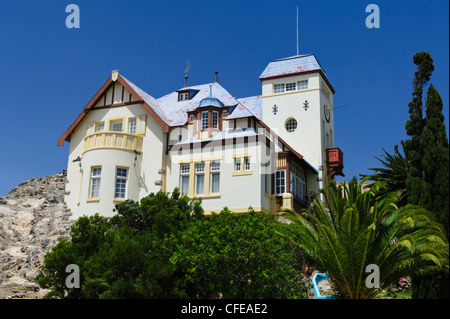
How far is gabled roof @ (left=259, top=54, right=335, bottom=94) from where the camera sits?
37856 mm

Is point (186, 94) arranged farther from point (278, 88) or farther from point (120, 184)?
point (120, 184)

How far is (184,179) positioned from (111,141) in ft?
16.9

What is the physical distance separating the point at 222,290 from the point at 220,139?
1233cm

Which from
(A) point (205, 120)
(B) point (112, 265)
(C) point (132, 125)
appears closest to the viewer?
(B) point (112, 265)

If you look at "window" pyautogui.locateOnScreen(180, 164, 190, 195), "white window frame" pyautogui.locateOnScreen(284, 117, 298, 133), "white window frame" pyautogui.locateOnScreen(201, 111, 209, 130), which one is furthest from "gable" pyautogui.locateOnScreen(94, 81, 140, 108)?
"white window frame" pyautogui.locateOnScreen(284, 117, 298, 133)

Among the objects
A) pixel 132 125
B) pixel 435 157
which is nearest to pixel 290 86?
pixel 132 125

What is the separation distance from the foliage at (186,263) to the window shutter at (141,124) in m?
12.0

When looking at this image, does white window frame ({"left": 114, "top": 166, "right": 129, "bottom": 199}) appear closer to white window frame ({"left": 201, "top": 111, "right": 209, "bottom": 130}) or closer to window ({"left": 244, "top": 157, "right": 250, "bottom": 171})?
white window frame ({"left": 201, "top": 111, "right": 209, "bottom": 130})

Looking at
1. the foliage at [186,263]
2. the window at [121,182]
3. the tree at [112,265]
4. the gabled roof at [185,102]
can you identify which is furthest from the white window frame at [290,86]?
the tree at [112,265]

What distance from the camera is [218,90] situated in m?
39.8

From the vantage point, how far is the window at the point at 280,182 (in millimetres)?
32188

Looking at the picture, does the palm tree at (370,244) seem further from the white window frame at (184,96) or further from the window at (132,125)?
the white window frame at (184,96)

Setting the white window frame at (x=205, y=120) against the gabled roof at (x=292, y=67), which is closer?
the white window frame at (x=205, y=120)

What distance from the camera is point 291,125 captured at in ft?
124
